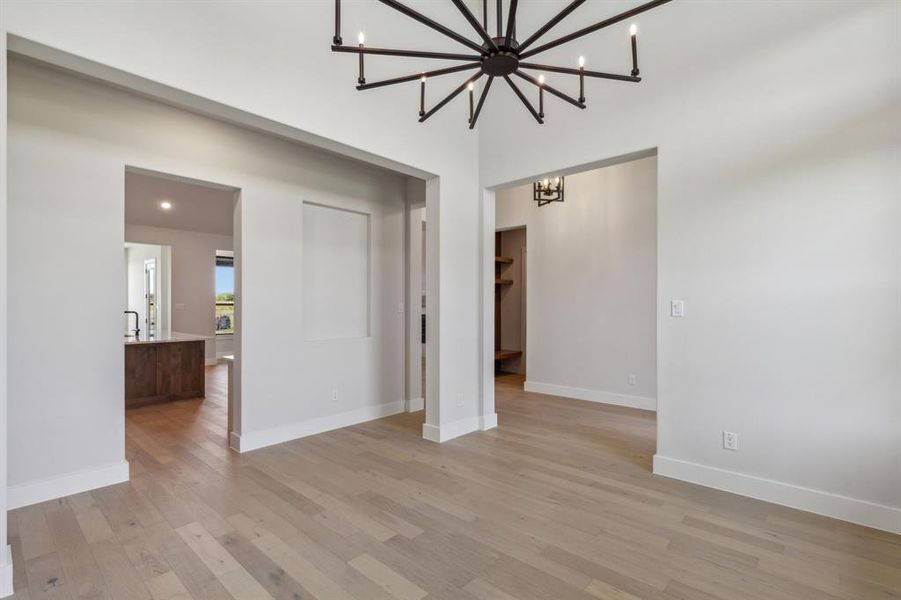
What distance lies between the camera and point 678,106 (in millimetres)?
3295

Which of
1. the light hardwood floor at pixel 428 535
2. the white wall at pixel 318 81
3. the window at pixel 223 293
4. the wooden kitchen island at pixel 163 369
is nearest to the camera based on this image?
the light hardwood floor at pixel 428 535

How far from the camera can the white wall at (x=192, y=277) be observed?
870cm

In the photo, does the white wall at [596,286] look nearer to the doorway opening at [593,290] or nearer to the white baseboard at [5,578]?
the doorway opening at [593,290]

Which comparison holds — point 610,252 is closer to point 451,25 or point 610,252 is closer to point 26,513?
point 451,25

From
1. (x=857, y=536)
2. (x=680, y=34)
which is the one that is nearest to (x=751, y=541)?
(x=857, y=536)

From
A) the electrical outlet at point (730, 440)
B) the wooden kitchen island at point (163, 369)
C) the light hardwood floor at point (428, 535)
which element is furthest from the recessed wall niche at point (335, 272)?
the electrical outlet at point (730, 440)

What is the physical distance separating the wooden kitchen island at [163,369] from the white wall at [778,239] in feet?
19.0

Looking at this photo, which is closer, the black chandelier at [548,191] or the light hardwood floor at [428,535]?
the light hardwood floor at [428,535]

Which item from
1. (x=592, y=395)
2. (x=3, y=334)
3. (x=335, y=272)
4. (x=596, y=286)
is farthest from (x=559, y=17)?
(x=592, y=395)

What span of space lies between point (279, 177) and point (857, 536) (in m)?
4.88

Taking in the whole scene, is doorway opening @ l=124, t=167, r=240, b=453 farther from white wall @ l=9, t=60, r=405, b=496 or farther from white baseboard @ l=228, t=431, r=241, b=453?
white wall @ l=9, t=60, r=405, b=496

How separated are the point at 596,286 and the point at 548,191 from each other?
1.41 metres

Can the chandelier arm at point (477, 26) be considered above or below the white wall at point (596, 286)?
above

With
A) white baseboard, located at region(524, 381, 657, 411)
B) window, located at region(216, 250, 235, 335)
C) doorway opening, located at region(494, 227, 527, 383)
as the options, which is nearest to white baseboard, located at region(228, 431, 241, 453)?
white baseboard, located at region(524, 381, 657, 411)
